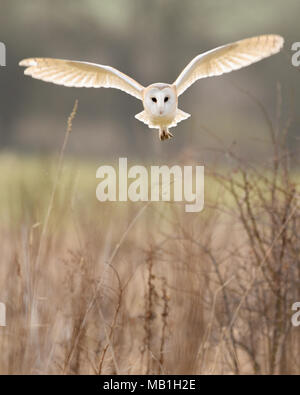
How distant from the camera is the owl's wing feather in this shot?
0.78 metres

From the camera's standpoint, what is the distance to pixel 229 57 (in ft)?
2.97

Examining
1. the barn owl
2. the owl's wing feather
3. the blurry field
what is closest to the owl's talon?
the barn owl

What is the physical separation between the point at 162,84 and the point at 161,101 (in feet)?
0.14

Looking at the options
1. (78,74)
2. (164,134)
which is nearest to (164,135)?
(164,134)

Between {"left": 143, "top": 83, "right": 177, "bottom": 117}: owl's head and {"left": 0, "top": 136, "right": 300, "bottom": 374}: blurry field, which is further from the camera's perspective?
{"left": 0, "top": 136, "right": 300, "bottom": 374}: blurry field

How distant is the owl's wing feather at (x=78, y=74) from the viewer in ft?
2.56

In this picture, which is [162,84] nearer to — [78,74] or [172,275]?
[78,74]

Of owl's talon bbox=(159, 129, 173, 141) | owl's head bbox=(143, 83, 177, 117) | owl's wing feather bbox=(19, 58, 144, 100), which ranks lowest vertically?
owl's talon bbox=(159, 129, 173, 141)

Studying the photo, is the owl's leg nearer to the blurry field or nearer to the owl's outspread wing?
the owl's outspread wing

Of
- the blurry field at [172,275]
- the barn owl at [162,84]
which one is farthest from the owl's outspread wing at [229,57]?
the blurry field at [172,275]

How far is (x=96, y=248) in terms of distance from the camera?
5.84ft

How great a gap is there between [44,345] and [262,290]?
665mm

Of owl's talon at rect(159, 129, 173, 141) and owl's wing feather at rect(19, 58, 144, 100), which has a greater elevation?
owl's wing feather at rect(19, 58, 144, 100)
